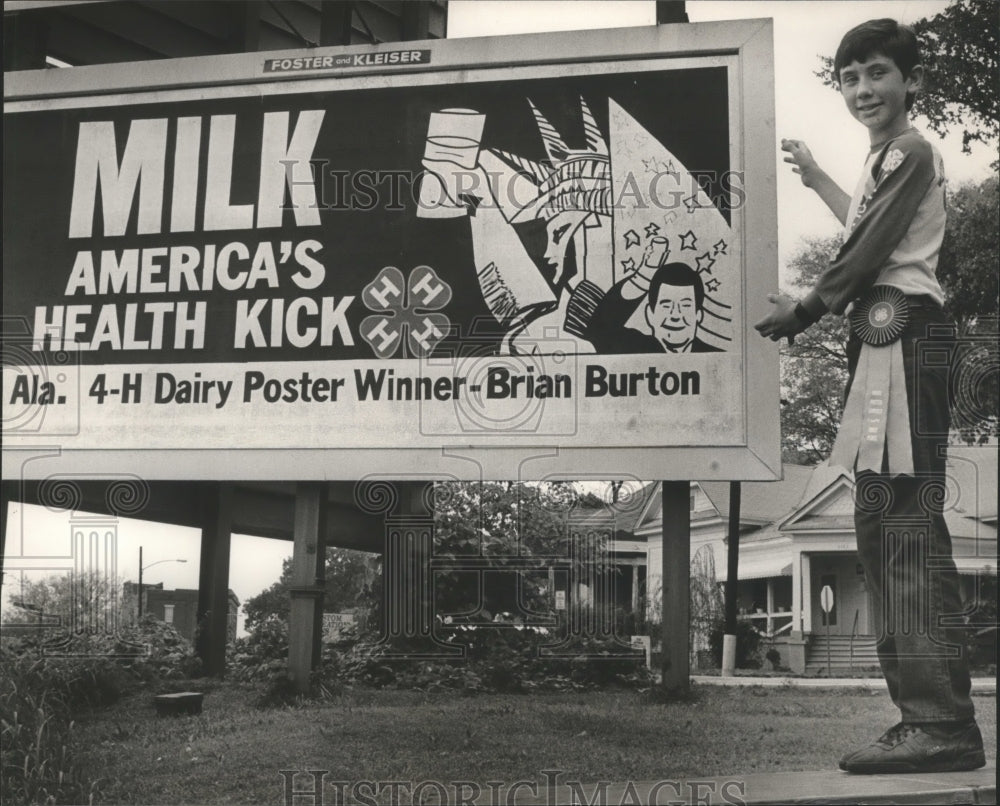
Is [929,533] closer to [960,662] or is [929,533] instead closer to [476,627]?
[960,662]

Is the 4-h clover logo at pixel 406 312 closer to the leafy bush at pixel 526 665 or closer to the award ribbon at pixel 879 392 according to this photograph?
the leafy bush at pixel 526 665

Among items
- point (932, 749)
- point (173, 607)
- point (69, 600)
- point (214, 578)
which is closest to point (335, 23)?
point (214, 578)

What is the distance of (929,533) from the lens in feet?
13.5

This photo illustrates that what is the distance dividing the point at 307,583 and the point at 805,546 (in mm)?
2202

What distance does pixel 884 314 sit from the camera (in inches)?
165

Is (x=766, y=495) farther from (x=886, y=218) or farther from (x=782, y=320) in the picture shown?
(x=886, y=218)

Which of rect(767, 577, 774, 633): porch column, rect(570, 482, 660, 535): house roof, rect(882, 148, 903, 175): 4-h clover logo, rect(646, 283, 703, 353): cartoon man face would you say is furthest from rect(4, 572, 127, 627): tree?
rect(882, 148, 903, 175): 4-h clover logo

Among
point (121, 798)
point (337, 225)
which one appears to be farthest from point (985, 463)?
point (121, 798)

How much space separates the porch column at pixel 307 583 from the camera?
5348 millimetres

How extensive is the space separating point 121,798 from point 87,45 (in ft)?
13.8

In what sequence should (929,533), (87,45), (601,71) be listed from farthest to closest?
(87,45), (601,71), (929,533)

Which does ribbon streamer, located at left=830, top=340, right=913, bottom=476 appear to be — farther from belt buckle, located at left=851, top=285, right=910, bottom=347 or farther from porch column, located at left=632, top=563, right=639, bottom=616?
porch column, located at left=632, top=563, right=639, bottom=616

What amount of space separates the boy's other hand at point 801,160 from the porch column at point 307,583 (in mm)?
2480

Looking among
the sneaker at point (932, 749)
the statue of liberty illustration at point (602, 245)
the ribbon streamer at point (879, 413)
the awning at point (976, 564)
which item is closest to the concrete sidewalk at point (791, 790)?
the sneaker at point (932, 749)
